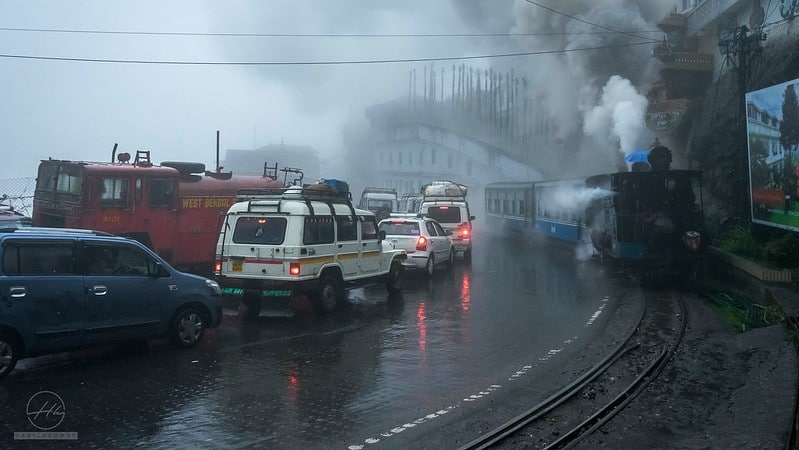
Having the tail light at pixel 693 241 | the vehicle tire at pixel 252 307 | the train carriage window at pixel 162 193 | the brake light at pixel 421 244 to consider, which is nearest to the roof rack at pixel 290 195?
the vehicle tire at pixel 252 307

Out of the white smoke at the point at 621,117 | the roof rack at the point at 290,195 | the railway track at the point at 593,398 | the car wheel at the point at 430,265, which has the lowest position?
the railway track at the point at 593,398

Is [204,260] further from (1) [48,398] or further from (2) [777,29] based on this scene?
(2) [777,29]

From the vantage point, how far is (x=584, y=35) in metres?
43.8

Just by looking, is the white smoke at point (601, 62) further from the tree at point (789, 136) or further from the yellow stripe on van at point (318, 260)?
the yellow stripe on van at point (318, 260)

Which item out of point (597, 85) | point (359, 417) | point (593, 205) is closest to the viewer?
point (359, 417)

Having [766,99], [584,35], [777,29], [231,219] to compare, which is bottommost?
[231,219]

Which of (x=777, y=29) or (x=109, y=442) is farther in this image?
(x=777, y=29)

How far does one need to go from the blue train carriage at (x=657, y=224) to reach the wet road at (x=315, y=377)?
3.30 metres

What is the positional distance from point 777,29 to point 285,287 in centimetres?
2332

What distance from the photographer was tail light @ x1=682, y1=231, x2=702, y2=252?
53.2 feet

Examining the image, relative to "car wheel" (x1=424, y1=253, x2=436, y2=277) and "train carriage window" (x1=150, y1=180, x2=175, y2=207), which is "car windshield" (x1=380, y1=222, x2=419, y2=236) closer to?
"car wheel" (x1=424, y1=253, x2=436, y2=277)

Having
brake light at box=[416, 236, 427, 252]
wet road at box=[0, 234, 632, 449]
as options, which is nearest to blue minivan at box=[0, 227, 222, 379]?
wet road at box=[0, 234, 632, 449]

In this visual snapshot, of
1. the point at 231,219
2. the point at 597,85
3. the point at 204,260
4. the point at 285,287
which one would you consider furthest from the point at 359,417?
the point at 597,85

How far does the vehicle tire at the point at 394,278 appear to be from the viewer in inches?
585
